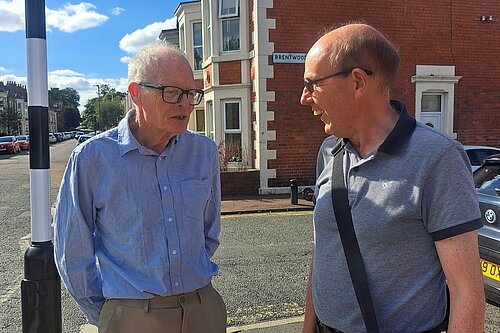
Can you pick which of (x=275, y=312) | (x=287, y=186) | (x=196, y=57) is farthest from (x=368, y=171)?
(x=196, y=57)

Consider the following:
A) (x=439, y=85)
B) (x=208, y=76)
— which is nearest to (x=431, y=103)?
(x=439, y=85)

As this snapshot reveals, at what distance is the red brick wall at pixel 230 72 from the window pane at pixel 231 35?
19.5 inches

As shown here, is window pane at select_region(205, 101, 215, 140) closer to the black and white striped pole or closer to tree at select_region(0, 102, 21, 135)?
the black and white striped pole

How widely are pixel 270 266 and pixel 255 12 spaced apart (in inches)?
321

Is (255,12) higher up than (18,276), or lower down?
higher up

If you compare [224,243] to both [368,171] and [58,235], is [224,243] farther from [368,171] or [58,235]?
[368,171]

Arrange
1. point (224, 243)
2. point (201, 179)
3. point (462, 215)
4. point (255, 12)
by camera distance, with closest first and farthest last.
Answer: point (462, 215) → point (201, 179) → point (224, 243) → point (255, 12)

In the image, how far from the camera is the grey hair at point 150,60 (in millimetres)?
1880

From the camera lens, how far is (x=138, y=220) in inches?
74.1

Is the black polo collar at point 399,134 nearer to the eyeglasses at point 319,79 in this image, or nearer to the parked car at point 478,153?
the eyeglasses at point 319,79

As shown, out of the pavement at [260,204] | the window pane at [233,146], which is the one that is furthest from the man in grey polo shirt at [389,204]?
the window pane at [233,146]

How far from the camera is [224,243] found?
6746mm

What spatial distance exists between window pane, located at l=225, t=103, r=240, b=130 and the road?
4.38 metres

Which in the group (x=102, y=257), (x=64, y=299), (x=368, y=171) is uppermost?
(x=368, y=171)
